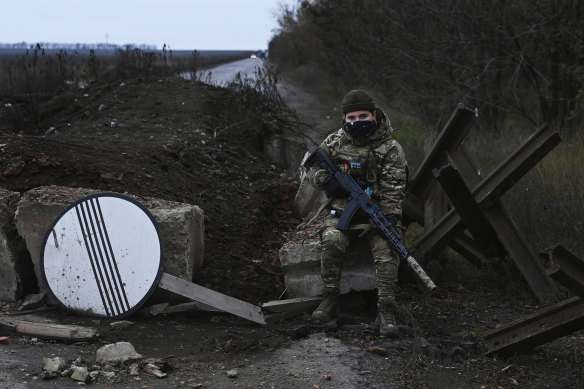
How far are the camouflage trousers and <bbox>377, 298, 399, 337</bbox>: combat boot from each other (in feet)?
0.14

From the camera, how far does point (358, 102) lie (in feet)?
17.8

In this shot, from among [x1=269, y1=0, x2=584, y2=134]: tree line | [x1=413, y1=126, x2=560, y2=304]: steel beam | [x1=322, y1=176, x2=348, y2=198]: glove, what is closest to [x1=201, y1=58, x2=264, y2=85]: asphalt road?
[x1=269, y1=0, x2=584, y2=134]: tree line

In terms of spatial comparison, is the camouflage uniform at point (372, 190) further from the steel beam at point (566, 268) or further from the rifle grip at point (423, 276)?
the steel beam at point (566, 268)

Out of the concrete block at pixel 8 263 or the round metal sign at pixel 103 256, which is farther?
the concrete block at pixel 8 263

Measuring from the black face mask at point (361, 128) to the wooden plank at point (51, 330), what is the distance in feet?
7.62

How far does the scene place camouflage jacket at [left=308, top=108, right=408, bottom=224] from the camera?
5.46m

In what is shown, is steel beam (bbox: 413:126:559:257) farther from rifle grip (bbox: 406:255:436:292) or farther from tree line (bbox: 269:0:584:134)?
tree line (bbox: 269:0:584:134)

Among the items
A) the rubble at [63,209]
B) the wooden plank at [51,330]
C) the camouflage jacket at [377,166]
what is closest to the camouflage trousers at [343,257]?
the camouflage jacket at [377,166]

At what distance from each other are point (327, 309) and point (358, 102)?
5.15 ft

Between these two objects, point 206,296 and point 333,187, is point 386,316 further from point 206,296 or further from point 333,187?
point 206,296

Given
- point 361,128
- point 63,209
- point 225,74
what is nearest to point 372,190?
point 361,128

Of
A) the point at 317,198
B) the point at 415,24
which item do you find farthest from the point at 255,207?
the point at 415,24

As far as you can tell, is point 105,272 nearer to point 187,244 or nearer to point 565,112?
point 187,244

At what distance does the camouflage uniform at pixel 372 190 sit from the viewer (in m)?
5.37
